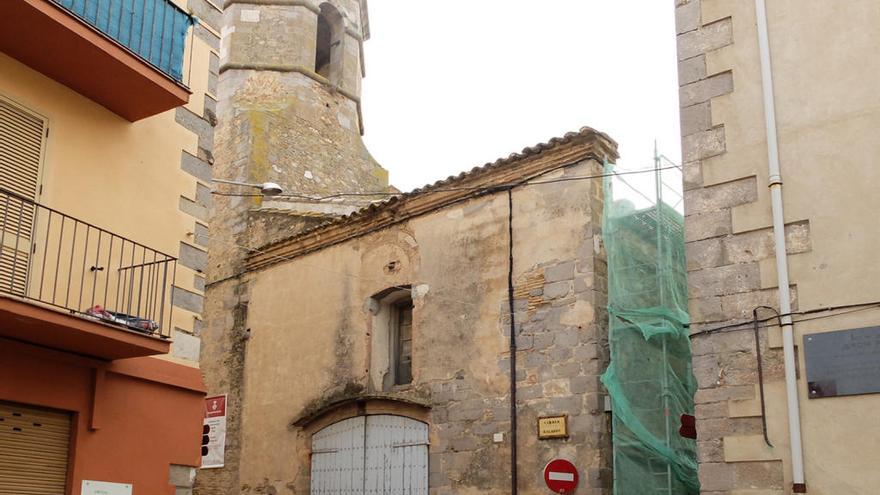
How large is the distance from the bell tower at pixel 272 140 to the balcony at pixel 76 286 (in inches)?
261

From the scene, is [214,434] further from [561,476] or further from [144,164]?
[144,164]

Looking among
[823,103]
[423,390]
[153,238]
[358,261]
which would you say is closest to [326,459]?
[423,390]

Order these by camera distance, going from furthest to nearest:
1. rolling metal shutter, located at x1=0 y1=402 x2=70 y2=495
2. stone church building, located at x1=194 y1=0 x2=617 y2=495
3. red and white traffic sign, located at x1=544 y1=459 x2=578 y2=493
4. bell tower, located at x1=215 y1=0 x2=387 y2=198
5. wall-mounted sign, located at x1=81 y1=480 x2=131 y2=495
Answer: bell tower, located at x1=215 y1=0 x2=387 y2=198 → stone church building, located at x1=194 y1=0 x2=617 y2=495 → red and white traffic sign, located at x1=544 y1=459 x2=578 y2=493 → wall-mounted sign, located at x1=81 y1=480 x2=131 y2=495 → rolling metal shutter, located at x1=0 y1=402 x2=70 y2=495

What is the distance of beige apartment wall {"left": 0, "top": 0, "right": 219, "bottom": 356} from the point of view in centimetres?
787

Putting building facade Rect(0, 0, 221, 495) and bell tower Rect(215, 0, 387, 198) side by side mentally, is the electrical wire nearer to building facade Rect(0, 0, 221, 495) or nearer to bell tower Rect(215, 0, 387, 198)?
building facade Rect(0, 0, 221, 495)

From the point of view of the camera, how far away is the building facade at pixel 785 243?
6742 mm

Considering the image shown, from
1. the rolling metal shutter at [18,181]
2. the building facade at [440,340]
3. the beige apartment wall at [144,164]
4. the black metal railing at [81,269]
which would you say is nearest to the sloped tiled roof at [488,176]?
the building facade at [440,340]

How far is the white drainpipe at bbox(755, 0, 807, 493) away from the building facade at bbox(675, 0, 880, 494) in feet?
0.04

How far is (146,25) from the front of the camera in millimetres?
8523

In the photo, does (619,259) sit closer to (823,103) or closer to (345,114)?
(823,103)

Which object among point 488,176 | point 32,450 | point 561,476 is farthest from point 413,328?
point 32,450

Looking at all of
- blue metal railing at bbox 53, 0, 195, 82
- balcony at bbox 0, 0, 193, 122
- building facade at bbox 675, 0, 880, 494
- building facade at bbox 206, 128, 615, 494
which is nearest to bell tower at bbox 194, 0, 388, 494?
building facade at bbox 206, 128, 615, 494

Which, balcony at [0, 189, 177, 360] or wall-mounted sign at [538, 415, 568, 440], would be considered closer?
balcony at [0, 189, 177, 360]

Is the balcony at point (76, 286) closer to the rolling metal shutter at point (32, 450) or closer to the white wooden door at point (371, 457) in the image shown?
the rolling metal shutter at point (32, 450)
